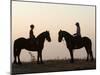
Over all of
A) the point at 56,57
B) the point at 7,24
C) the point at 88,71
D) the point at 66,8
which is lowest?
the point at 88,71

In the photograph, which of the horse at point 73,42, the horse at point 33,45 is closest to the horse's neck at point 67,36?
the horse at point 73,42

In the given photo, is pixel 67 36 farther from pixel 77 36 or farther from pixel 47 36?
pixel 47 36

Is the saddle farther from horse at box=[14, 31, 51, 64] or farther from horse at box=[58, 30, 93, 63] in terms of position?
horse at box=[14, 31, 51, 64]

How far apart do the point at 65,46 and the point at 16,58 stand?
57 centimetres

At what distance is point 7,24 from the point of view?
233 centimetres

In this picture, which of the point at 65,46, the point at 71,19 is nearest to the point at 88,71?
the point at 65,46

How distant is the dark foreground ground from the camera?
7.79 feet

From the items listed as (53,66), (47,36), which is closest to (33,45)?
(47,36)

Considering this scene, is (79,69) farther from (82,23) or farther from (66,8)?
(66,8)

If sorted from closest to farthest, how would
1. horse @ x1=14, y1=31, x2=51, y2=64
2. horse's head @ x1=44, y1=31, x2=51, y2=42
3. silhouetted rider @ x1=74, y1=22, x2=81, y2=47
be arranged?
horse @ x1=14, y1=31, x2=51, y2=64 → horse's head @ x1=44, y1=31, x2=51, y2=42 → silhouetted rider @ x1=74, y1=22, x2=81, y2=47

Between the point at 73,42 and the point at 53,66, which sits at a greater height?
the point at 73,42

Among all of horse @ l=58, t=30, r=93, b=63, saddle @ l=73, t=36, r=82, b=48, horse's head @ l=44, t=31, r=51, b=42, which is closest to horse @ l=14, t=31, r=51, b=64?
horse's head @ l=44, t=31, r=51, b=42

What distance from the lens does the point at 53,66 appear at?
2.50m

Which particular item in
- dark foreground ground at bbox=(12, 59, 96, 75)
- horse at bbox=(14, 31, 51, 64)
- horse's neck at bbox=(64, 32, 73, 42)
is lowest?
dark foreground ground at bbox=(12, 59, 96, 75)
